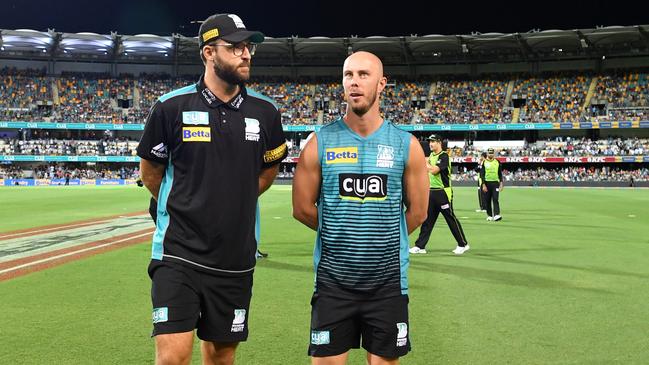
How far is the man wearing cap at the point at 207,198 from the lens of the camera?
3.19m

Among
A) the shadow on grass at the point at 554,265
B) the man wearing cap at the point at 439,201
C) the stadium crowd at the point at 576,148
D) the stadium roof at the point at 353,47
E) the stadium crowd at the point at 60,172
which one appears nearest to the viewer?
the shadow on grass at the point at 554,265

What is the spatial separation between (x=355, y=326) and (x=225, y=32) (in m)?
1.92

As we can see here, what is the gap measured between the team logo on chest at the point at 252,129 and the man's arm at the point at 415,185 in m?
0.94

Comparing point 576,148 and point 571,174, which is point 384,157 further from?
point 576,148

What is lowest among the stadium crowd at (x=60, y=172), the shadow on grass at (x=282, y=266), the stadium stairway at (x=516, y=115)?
the shadow on grass at (x=282, y=266)

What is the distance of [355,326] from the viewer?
3215 mm

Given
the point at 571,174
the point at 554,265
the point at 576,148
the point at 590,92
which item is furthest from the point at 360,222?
the point at 590,92

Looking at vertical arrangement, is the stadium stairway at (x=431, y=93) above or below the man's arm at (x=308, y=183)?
above

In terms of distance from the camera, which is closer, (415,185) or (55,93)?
(415,185)

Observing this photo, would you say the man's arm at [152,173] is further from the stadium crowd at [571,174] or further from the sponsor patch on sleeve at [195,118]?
the stadium crowd at [571,174]

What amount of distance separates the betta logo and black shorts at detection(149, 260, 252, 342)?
82 centimetres

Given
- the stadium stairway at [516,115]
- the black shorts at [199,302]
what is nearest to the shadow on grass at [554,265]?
the black shorts at [199,302]

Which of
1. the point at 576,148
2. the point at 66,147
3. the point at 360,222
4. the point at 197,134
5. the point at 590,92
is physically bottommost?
the point at 360,222

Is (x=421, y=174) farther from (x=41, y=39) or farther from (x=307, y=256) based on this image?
(x=41, y=39)
